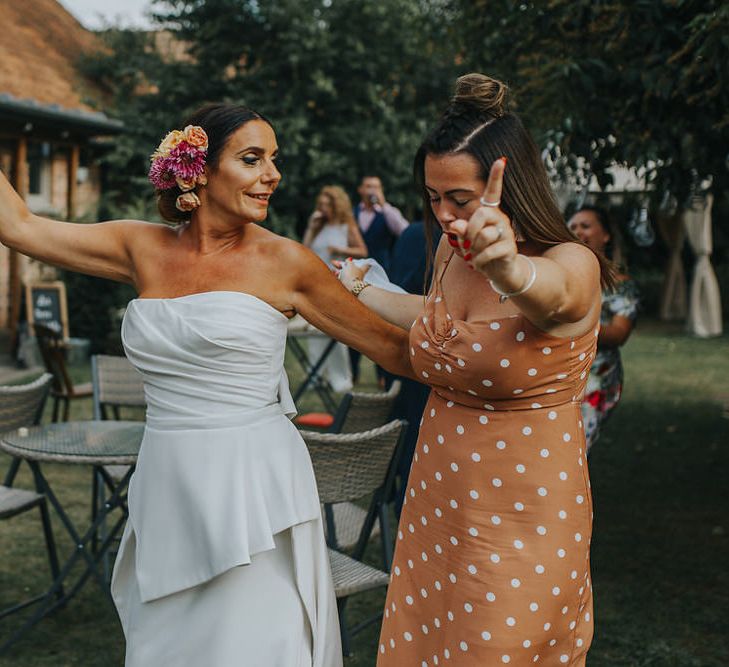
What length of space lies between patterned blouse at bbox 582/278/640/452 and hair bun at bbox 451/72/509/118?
110 inches

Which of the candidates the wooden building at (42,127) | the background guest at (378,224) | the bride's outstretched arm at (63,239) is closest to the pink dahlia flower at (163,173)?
the bride's outstretched arm at (63,239)

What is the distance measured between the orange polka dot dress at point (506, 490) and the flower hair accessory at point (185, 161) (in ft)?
2.54

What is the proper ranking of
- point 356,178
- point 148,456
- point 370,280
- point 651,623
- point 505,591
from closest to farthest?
point 505,591 < point 148,456 < point 370,280 < point 651,623 < point 356,178

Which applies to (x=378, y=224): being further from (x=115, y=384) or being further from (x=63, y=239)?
(x=63, y=239)

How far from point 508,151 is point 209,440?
1.07 m

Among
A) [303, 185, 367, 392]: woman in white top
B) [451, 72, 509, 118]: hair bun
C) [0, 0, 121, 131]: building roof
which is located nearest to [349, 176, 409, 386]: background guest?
[303, 185, 367, 392]: woman in white top

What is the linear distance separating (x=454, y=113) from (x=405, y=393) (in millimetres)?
2676

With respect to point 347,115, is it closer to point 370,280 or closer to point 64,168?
point 64,168

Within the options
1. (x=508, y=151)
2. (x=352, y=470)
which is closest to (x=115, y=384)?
(x=352, y=470)

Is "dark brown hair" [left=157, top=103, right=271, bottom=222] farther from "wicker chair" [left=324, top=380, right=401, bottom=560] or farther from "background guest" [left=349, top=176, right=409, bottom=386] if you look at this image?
"background guest" [left=349, top=176, right=409, bottom=386]

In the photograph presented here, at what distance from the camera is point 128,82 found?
1950cm

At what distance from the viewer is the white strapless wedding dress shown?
251 cm

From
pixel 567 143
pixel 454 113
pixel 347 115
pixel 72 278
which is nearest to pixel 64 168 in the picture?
pixel 72 278

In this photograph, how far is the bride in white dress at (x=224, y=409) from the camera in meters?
2.53
